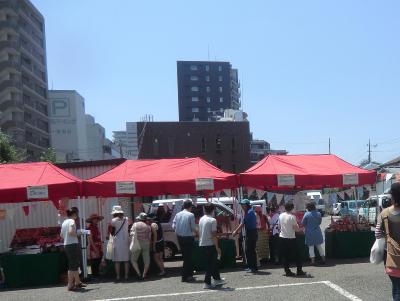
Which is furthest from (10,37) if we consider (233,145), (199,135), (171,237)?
(171,237)

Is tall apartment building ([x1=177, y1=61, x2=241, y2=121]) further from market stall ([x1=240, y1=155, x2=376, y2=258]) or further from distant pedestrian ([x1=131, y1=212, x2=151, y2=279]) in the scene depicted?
distant pedestrian ([x1=131, y1=212, x2=151, y2=279])

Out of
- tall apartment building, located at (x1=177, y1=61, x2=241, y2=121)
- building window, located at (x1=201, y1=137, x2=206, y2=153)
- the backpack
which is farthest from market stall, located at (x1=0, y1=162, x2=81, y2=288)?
tall apartment building, located at (x1=177, y1=61, x2=241, y2=121)

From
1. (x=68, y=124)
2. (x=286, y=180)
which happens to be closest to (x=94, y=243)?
(x=286, y=180)

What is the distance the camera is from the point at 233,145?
7188 centimetres

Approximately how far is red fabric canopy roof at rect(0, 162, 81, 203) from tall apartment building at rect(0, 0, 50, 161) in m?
55.5

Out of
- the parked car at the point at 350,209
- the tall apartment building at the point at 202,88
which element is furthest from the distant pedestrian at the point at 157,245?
the tall apartment building at the point at 202,88

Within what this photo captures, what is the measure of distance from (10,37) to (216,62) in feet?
205

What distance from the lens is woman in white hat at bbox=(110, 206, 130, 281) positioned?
12.3 m

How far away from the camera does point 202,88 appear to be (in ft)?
409

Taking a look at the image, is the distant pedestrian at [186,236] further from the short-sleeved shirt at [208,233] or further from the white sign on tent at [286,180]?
the white sign on tent at [286,180]

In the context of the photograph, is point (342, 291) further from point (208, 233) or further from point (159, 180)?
point (159, 180)

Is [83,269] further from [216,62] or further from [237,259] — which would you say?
[216,62]

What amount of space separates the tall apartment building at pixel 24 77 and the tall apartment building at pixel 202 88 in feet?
139

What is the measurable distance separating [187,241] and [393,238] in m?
6.39
